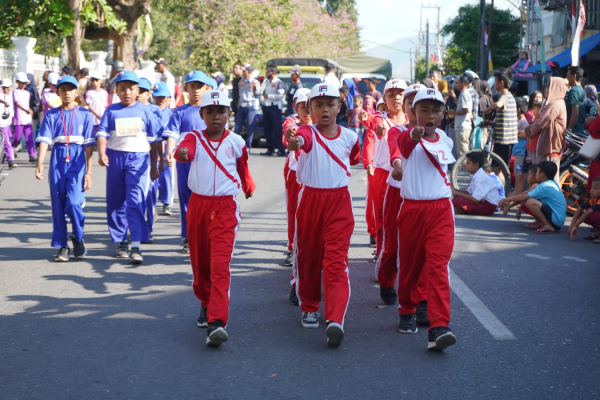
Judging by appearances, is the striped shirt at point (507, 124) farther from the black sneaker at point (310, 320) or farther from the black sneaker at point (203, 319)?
the black sneaker at point (203, 319)

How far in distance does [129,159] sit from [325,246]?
3.44 meters

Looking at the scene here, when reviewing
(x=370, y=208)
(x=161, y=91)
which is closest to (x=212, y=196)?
(x=370, y=208)

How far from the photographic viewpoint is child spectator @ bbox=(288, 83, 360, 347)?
593cm

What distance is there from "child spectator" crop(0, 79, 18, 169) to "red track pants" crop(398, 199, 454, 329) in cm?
1307

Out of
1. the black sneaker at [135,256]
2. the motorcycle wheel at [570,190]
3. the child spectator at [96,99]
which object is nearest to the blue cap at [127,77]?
the black sneaker at [135,256]

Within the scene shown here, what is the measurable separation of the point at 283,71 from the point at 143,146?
758 inches

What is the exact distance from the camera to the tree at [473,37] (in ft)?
194

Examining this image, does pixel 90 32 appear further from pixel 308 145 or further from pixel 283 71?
pixel 308 145

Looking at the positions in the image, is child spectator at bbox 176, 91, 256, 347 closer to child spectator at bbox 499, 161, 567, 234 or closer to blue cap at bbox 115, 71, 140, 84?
blue cap at bbox 115, 71, 140, 84

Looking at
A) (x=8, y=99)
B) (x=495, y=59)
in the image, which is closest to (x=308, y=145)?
(x=8, y=99)

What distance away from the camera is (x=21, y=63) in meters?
25.0

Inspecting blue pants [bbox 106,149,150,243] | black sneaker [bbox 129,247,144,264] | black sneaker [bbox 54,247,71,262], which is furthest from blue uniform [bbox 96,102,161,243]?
black sneaker [bbox 54,247,71,262]

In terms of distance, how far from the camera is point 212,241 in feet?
19.4

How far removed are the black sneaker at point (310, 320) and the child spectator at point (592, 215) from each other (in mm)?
5232
